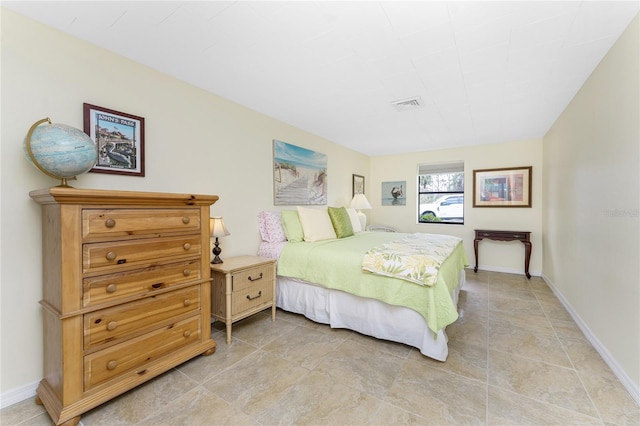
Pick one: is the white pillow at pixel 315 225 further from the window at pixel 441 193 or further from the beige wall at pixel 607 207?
the window at pixel 441 193

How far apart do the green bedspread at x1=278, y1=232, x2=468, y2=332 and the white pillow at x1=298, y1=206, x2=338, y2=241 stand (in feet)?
0.41

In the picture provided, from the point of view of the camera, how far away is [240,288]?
7.68 ft

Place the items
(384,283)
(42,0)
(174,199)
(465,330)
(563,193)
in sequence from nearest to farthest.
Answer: (42,0)
(174,199)
(384,283)
(465,330)
(563,193)

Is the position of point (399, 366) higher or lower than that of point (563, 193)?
lower

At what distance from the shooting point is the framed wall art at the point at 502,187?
174 inches

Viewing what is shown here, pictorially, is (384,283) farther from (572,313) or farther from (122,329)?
(572,313)

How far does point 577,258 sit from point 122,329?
12.6ft

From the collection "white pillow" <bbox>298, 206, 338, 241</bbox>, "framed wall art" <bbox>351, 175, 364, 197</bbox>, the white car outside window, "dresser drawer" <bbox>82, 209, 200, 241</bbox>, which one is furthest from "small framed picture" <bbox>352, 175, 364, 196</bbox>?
"dresser drawer" <bbox>82, 209, 200, 241</bbox>

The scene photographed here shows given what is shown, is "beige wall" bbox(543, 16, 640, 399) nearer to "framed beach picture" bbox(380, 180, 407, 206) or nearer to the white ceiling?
the white ceiling

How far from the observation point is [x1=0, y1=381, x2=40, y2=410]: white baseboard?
1528 millimetres

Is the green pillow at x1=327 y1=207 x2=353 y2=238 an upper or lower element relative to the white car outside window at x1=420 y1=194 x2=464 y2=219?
lower

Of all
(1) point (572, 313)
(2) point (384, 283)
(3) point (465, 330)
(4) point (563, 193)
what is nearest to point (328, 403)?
(2) point (384, 283)

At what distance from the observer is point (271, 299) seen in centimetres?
267

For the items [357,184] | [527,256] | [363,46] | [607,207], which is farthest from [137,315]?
[527,256]
